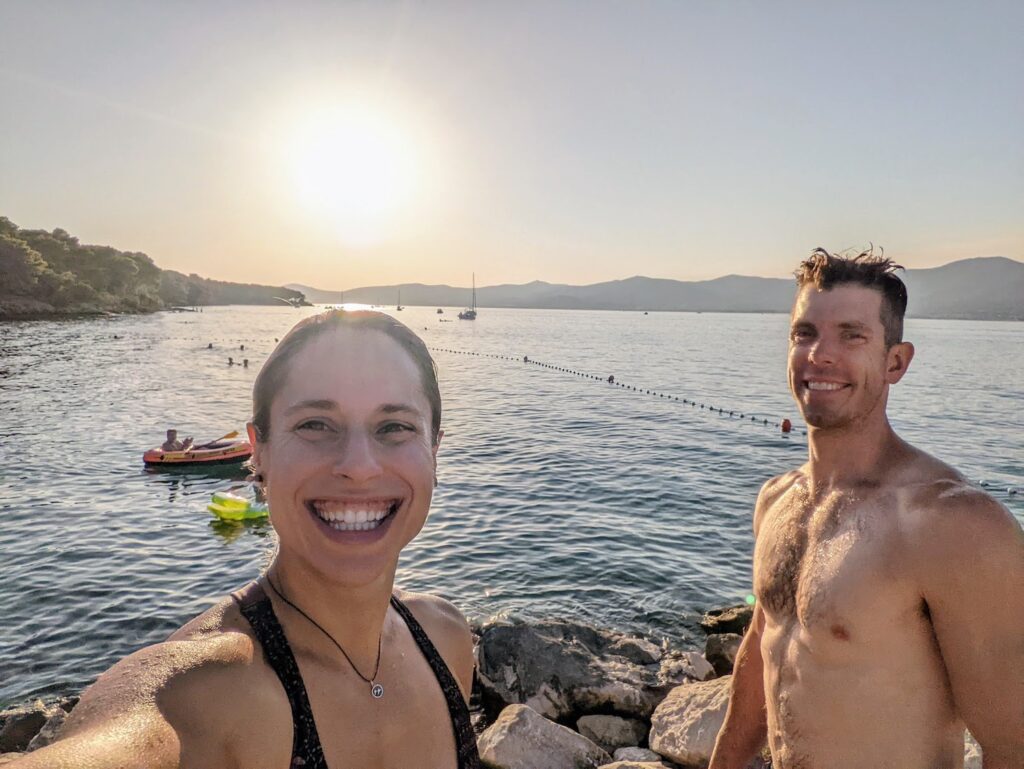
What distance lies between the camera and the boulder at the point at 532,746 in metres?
6.75

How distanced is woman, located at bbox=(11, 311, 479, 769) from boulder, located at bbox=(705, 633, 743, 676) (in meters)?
8.76

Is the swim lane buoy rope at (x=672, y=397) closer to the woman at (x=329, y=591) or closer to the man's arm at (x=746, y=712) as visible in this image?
the man's arm at (x=746, y=712)

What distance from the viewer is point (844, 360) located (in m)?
4.02

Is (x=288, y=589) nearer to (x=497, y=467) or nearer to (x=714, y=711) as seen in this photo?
(x=714, y=711)

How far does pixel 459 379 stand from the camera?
2281 inches

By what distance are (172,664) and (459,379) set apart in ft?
184

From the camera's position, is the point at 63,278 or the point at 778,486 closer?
the point at 778,486

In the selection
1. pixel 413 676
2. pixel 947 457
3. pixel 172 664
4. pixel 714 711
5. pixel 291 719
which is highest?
pixel 172 664

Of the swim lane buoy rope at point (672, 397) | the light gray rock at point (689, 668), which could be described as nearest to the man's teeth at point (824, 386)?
the light gray rock at point (689, 668)

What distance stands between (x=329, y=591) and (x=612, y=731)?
7.25 meters

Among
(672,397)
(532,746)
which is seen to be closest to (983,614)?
(532,746)

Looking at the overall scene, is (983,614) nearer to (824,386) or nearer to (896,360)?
(824,386)

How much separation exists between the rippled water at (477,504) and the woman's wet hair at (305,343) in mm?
10778

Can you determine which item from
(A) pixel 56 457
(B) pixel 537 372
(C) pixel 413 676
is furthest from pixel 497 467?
(B) pixel 537 372
